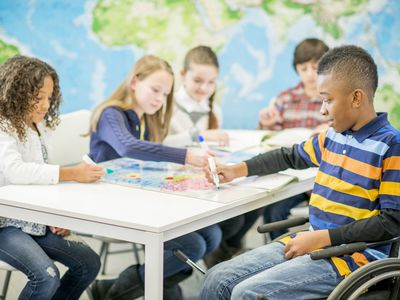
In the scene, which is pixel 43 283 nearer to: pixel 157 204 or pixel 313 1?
pixel 157 204

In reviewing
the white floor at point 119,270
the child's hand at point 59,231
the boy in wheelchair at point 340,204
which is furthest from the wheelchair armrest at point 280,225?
the white floor at point 119,270

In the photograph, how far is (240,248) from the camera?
2.94 metres

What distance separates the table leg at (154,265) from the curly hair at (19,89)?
66cm

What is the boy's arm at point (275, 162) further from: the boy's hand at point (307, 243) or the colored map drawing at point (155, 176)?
the boy's hand at point (307, 243)

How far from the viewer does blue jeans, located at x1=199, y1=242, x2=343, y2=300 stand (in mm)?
1572

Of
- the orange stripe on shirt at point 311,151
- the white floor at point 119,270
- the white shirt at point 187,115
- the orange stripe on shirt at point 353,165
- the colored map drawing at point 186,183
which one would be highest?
the white shirt at point 187,115

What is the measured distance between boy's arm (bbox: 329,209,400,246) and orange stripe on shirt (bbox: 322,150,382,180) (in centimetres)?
10

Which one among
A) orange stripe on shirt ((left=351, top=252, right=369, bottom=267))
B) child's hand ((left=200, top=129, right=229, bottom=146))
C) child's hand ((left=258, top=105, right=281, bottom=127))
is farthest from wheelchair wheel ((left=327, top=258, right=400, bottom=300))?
child's hand ((left=258, top=105, right=281, bottom=127))

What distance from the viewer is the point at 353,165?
170 cm

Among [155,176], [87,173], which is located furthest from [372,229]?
[87,173]

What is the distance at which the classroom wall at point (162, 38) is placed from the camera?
3.76 metres

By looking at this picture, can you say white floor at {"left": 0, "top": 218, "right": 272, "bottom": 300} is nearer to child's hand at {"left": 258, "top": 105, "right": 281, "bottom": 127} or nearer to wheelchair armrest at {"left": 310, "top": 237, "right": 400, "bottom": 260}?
child's hand at {"left": 258, "top": 105, "right": 281, "bottom": 127}

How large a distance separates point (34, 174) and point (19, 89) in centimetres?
28

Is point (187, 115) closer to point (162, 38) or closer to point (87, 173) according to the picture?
point (162, 38)
